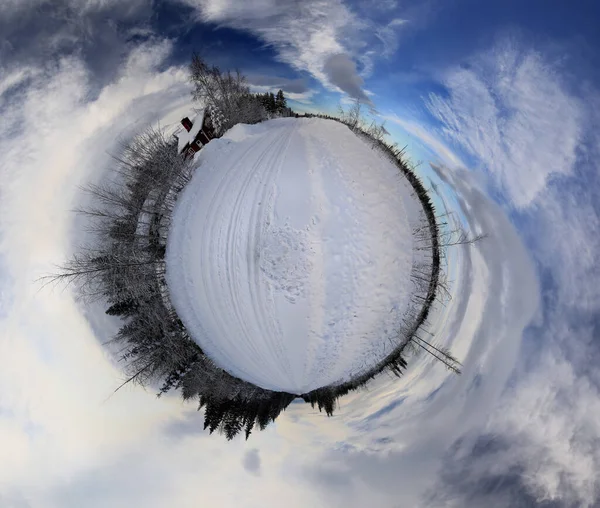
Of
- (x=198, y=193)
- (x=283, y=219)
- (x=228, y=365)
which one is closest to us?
(x=283, y=219)

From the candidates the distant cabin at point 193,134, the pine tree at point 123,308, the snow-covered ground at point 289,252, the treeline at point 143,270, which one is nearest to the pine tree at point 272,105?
the snow-covered ground at point 289,252

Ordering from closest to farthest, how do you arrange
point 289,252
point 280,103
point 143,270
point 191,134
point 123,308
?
point 289,252
point 143,270
point 191,134
point 123,308
point 280,103

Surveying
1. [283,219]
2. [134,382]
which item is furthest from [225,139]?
[134,382]

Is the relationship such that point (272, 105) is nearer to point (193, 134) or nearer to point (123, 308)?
point (193, 134)

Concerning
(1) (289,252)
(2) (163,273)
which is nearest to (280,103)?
(1) (289,252)

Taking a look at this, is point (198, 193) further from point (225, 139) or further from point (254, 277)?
point (254, 277)

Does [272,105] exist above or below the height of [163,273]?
above

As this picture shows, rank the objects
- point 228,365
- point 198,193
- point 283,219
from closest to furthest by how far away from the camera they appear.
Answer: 1. point 283,219
2. point 198,193
3. point 228,365

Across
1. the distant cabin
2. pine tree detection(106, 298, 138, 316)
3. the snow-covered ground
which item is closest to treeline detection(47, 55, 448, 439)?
pine tree detection(106, 298, 138, 316)
